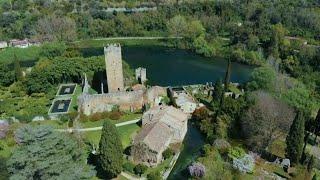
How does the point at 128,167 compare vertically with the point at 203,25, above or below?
below

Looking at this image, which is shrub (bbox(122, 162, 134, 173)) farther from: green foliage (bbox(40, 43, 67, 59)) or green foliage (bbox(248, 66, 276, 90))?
green foliage (bbox(40, 43, 67, 59))

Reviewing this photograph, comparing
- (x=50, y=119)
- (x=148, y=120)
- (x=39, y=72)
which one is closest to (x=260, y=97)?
(x=148, y=120)

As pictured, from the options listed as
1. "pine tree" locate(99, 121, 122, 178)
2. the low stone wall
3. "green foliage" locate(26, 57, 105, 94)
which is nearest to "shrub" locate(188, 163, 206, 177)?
"pine tree" locate(99, 121, 122, 178)

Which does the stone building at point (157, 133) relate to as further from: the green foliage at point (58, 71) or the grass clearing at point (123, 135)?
the green foliage at point (58, 71)

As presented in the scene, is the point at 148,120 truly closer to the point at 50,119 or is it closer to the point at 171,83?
the point at 50,119

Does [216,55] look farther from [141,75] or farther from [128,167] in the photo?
[128,167]

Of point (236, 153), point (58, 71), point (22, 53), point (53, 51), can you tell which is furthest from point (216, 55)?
point (236, 153)
